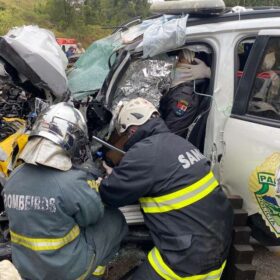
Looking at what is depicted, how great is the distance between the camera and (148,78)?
3.60m

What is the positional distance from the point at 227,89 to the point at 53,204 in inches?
64.9

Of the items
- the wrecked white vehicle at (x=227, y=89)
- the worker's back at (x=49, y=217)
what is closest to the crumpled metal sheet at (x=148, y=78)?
the wrecked white vehicle at (x=227, y=89)

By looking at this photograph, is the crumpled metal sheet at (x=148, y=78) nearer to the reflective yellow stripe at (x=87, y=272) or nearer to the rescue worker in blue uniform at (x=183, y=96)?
the rescue worker in blue uniform at (x=183, y=96)

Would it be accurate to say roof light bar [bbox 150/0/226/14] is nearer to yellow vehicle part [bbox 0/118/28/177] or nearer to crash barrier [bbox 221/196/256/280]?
crash barrier [bbox 221/196/256/280]

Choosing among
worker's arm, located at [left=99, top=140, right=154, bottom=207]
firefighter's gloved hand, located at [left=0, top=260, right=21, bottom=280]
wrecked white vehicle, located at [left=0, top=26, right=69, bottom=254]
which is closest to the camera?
firefighter's gloved hand, located at [left=0, top=260, right=21, bottom=280]

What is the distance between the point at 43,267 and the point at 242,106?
1821 mm

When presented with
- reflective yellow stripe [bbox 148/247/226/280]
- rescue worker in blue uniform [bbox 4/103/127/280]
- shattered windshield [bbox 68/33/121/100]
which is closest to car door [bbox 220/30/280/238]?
reflective yellow stripe [bbox 148/247/226/280]

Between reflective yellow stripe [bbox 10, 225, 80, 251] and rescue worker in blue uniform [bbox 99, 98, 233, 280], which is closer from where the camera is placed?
reflective yellow stripe [bbox 10, 225, 80, 251]

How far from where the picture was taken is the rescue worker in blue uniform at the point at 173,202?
2578 millimetres

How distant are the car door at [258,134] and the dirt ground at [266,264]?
2.15 ft

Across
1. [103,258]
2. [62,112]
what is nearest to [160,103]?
[62,112]

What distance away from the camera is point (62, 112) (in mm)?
2604

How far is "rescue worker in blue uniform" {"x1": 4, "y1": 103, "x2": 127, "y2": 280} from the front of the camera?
7.95ft

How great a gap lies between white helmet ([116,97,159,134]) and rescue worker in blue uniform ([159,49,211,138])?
1.89 feet
